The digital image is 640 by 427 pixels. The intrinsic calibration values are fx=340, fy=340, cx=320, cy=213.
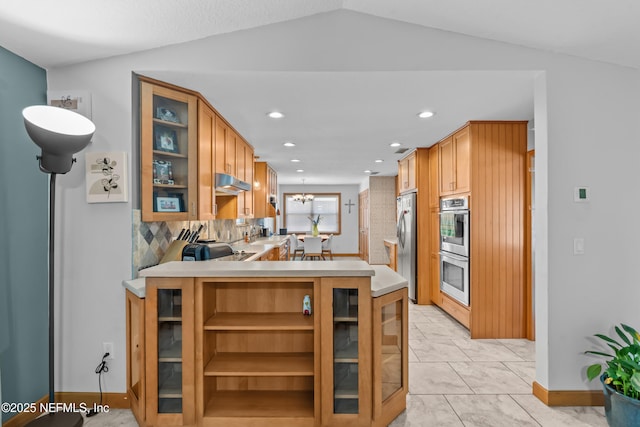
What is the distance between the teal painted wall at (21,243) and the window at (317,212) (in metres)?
8.91

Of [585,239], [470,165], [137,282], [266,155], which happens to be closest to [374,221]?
[266,155]

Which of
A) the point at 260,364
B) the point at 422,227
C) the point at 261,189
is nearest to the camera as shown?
the point at 260,364

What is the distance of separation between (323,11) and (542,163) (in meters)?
1.86

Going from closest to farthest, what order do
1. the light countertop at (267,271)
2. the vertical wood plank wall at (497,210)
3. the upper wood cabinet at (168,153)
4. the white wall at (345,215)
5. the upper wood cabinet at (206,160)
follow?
the light countertop at (267,271)
the upper wood cabinet at (168,153)
the upper wood cabinet at (206,160)
the vertical wood plank wall at (497,210)
the white wall at (345,215)

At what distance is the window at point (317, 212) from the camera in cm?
1115

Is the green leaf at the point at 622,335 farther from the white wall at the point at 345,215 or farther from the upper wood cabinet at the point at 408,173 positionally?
the white wall at the point at 345,215

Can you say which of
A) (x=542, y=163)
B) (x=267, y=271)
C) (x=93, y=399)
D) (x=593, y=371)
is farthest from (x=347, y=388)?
(x=542, y=163)

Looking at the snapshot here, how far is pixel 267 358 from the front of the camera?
2.20m

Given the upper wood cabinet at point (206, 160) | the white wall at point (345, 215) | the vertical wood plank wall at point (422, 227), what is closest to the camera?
the upper wood cabinet at point (206, 160)

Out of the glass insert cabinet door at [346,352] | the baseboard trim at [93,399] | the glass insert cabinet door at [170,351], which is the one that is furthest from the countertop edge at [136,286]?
the glass insert cabinet door at [346,352]

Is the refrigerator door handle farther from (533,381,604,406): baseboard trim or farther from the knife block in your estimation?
the knife block

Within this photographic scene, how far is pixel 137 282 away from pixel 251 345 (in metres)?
0.86

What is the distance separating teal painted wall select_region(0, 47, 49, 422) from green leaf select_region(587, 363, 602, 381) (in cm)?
364

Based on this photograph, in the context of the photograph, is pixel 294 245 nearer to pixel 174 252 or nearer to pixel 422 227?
pixel 422 227
